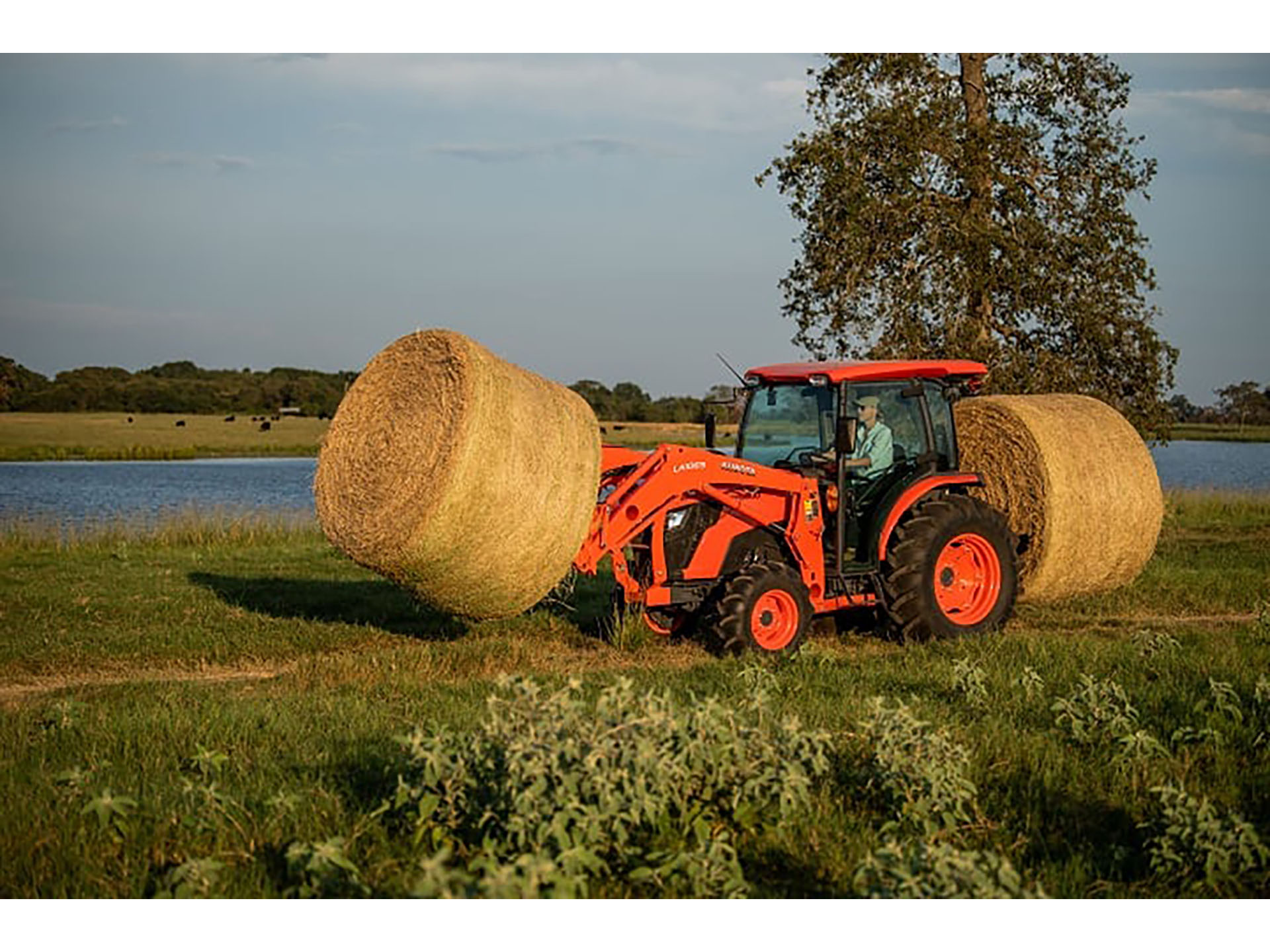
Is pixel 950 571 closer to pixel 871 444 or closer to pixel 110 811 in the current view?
pixel 871 444

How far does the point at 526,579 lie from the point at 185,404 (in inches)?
2644

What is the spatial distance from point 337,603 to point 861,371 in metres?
5.81

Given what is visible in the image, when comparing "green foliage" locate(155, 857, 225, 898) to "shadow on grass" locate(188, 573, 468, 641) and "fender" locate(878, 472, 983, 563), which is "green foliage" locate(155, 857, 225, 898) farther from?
"fender" locate(878, 472, 983, 563)

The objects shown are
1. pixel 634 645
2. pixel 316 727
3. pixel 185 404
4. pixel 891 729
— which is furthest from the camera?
pixel 185 404

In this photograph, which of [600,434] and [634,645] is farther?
[634,645]

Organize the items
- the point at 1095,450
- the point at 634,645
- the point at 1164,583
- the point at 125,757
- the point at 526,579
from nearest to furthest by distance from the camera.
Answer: the point at 125,757, the point at 526,579, the point at 634,645, the point at 1095,450, the point at 1164,583

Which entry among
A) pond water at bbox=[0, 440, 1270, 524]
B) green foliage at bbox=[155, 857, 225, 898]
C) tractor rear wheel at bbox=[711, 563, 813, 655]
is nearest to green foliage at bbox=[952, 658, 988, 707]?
→ tractor rear wheel at bbox=[711, 563, 813, 655]

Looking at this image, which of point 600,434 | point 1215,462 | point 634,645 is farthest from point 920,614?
point 1215,462

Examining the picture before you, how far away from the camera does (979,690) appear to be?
26.9 ft

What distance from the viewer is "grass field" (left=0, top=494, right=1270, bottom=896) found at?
17.1 feet

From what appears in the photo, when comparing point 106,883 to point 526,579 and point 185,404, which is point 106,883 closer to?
point 526,579

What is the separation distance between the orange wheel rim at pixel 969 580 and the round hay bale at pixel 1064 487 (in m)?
0.93

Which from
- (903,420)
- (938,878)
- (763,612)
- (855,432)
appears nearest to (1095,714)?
(938,878)

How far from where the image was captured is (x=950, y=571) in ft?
37.6
